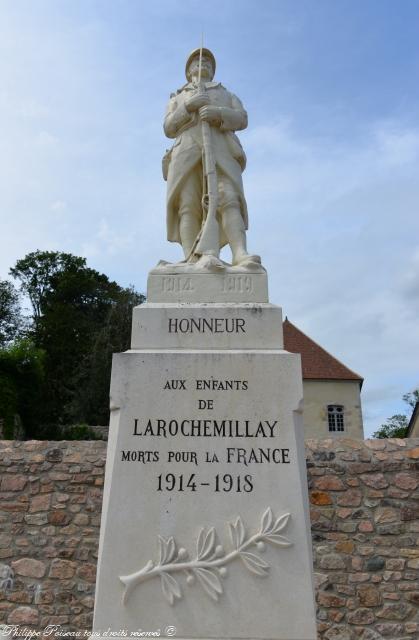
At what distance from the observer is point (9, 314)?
1275 inches

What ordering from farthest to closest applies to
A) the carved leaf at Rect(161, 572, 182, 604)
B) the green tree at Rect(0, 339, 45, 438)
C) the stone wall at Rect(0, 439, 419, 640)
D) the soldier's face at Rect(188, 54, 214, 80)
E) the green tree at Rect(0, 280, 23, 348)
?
the green tree at Rect(0, 280, 23, 348) → the green tree at Rect(0, 339, 45, 438) → the stone wall at Rect(0, 439, 419, 640) → the soldier's face at Rect(188, 54, 214, 80) → the carved leaf at Rect(161, 572, 182, 604)

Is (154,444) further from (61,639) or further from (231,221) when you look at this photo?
(61,639)

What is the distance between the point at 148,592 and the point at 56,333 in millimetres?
27490

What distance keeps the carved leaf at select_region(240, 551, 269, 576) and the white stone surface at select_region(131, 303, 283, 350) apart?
1318 millimetres

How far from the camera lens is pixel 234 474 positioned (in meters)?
3.38

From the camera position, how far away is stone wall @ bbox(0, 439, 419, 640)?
6293 millimetres

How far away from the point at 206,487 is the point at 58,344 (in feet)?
88.6

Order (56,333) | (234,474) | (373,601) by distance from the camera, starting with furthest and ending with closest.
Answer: (56,333) < (373,601) < (234,474)

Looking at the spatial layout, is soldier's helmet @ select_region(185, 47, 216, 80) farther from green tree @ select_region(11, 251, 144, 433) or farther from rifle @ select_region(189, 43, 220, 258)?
green tree @ select_region(11, 251, 144, 433)

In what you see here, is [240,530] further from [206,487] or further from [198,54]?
[198,54]

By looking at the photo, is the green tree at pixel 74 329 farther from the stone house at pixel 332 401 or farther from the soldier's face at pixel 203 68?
the soldier's face at pixel 203 68

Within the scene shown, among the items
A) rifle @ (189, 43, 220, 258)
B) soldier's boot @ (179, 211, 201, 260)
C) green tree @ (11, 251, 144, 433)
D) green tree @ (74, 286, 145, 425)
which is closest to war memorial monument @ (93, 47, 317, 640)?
rifle @ (189, 43, 220, 258)

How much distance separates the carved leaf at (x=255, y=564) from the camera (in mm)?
3156

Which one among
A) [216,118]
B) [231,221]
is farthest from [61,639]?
[216,118]
